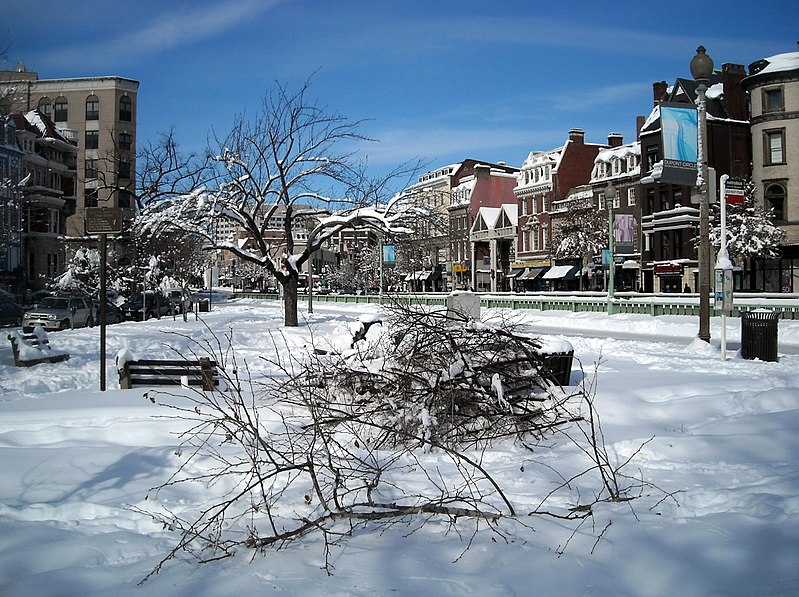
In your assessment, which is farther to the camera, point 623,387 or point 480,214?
point 480,214

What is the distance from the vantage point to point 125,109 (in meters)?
75.2

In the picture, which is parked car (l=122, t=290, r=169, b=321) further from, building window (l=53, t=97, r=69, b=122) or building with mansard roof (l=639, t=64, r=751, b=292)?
building window (l=53, t=97, r=69, b=122)

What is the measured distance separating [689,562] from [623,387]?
6940 millimetres

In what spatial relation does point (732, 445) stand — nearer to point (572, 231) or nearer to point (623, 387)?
point (623, 387)

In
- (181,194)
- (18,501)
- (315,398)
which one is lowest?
(18,501)

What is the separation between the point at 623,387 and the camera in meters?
11.3

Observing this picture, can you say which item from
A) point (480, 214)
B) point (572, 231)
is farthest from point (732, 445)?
point (480, 214)

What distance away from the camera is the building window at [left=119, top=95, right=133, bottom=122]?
74625 mm

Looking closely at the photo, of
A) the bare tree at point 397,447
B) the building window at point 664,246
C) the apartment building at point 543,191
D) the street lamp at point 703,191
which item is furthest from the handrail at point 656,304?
the apartment building at point 543,191

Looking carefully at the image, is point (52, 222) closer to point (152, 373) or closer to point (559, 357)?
point (152, 373)

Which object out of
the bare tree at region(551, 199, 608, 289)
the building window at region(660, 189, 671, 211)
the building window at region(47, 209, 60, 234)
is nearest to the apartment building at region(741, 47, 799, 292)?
the building window at region(660, 189, 671, 211)

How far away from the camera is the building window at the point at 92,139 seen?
246ft

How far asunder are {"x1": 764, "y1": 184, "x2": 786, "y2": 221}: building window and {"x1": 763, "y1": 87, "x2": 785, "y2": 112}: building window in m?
5.07

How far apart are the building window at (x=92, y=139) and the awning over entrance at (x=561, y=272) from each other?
47.3 meters
